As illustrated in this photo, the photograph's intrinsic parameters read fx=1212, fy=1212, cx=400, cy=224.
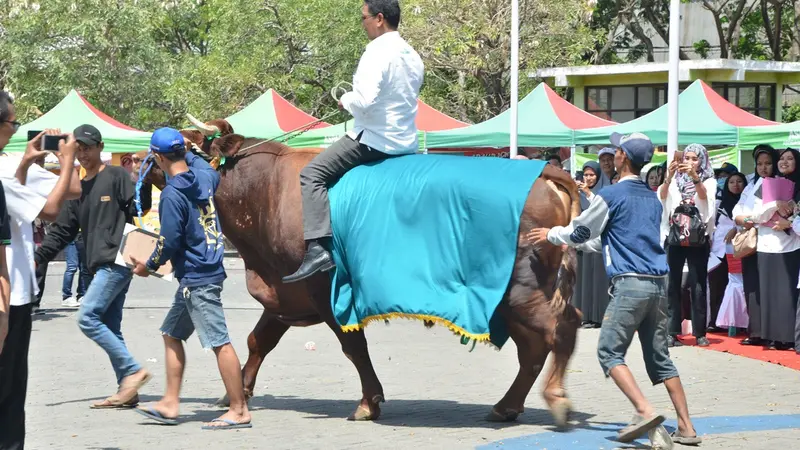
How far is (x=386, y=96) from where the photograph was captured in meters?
7.85

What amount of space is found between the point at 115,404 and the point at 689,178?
6.39 meters

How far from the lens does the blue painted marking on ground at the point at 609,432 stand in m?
7.21

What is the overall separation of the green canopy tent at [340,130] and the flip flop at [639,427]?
13457 millimetres

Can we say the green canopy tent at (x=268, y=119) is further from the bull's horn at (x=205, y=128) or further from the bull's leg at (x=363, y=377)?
the bull's leg at (x=363, y=377)

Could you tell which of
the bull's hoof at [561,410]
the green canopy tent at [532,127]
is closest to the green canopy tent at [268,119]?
the green canopy tent at [532,127]

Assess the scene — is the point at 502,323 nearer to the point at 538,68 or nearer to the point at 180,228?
the point at 180,228

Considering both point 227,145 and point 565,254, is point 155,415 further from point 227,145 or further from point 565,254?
point 565,254

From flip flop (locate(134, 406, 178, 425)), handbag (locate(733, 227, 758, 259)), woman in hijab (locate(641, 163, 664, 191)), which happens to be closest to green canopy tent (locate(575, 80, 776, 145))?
woman in hijab (locate(641, 163, 664, 191))

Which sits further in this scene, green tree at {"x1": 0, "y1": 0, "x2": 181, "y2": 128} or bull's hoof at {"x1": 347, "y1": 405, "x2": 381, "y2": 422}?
green tree at {"x1": 0, "y1": 0, "x2": 181, "y2": 128}

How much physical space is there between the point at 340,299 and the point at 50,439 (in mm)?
2015

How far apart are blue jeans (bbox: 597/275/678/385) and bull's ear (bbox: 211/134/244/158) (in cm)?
291

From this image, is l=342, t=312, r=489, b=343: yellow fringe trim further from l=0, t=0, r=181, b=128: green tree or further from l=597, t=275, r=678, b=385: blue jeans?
l=0, t=0, r=181, b=128: green tree

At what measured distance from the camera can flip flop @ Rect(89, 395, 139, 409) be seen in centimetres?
847

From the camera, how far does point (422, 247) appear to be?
306 inches
